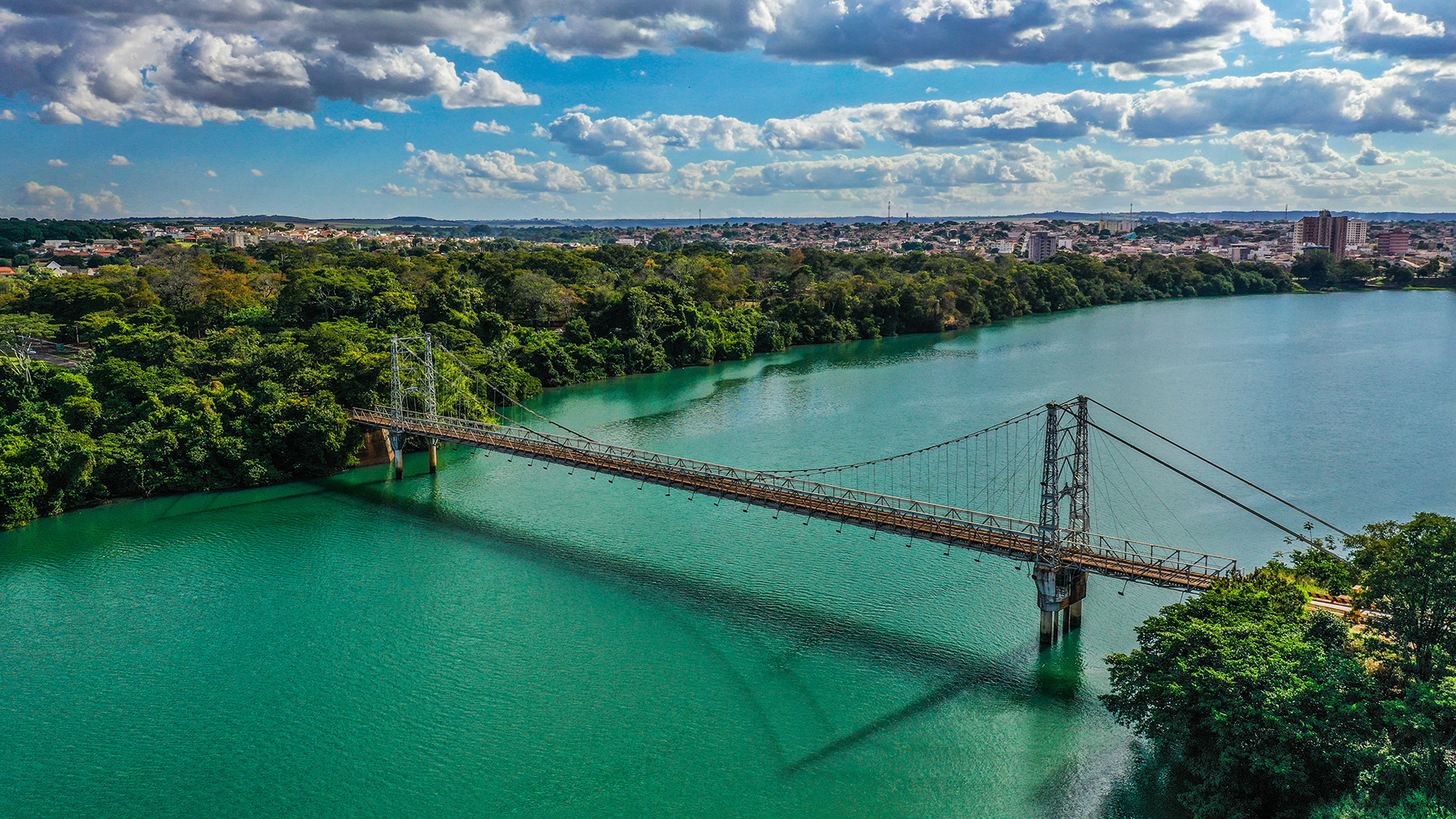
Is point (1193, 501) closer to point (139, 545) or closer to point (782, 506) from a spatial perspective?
point (782, 506)

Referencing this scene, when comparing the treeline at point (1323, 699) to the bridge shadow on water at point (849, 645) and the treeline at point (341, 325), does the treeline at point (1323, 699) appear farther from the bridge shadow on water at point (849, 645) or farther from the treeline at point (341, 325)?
the treeline at point (341, 325)

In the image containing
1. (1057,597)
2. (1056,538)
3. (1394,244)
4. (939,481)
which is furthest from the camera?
(1394,244)

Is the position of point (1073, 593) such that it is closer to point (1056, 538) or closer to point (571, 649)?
point (1056, 538)

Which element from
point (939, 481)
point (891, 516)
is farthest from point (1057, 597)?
point (939, 481)

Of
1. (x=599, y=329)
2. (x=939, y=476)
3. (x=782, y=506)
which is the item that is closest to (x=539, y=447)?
(x=782, y=506)

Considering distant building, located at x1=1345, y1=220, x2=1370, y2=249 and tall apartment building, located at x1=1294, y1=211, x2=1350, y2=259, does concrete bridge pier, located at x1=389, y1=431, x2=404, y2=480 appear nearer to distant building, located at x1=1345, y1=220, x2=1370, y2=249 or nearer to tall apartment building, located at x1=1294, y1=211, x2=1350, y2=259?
tall apartment building, located at x1=1294, y1=211, x2=1350, y2=259
